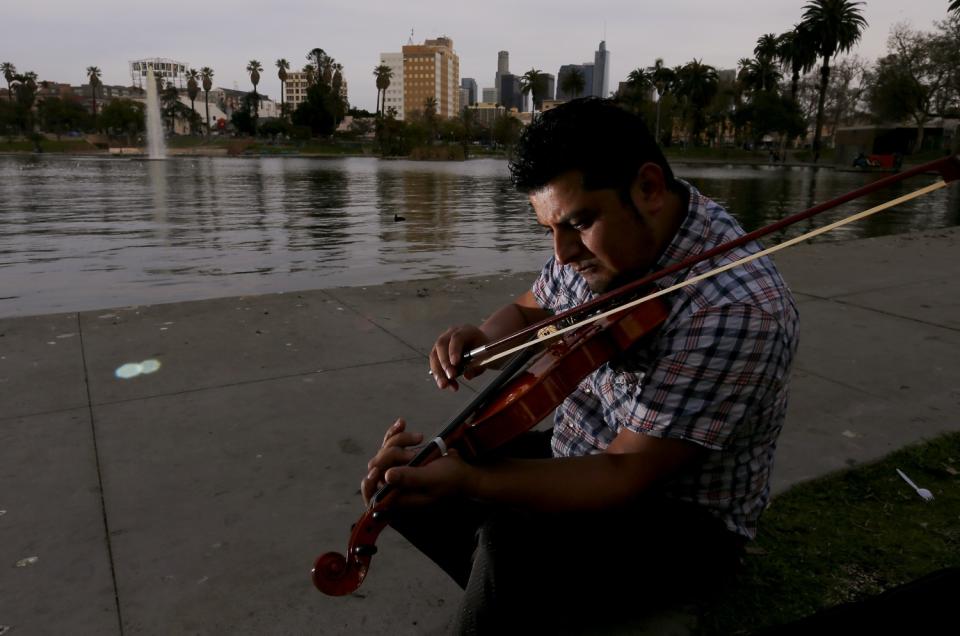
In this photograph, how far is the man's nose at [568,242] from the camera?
1.75m

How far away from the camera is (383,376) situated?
14.1 ft

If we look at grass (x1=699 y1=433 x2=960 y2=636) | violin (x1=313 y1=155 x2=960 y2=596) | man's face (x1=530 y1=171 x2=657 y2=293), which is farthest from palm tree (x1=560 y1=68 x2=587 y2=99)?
violin (x1=313 y1=155 x2=960 y2=596)

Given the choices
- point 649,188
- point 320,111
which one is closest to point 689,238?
point 649,188

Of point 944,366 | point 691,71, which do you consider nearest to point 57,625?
point 944,366

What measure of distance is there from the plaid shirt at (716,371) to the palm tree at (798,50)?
7884cm

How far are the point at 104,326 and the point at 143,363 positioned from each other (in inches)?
41.5

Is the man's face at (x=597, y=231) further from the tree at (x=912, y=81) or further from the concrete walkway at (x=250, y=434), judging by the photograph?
the tree at (x=912, y=81)

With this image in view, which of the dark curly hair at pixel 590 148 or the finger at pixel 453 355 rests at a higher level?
the dark curly hair at pixel 590 148

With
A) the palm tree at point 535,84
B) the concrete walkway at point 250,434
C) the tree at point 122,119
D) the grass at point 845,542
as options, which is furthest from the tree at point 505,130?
the grass at point 845,542

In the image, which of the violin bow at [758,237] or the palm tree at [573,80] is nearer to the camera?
the violin bow at [758,237]

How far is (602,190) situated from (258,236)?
524 inches

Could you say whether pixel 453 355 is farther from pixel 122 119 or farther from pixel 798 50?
pixel 122 119

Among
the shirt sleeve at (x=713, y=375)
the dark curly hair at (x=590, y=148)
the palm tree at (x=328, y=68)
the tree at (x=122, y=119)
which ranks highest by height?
the palm tree at (x=328, y=68)

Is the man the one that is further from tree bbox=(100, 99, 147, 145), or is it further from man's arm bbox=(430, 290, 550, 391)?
tree bbox=(100, 99, 147, 145)
